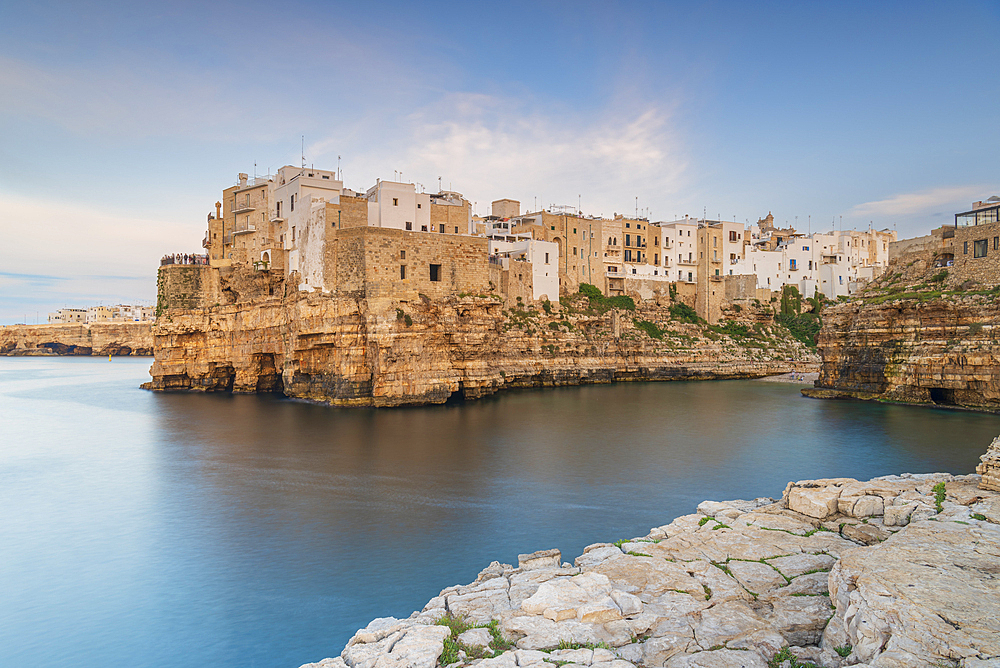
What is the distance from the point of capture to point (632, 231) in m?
63.8

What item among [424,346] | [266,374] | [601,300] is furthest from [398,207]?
[601,300]

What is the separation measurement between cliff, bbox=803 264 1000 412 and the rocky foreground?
2828 cm

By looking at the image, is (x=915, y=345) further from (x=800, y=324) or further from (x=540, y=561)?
(x=540, y=561)

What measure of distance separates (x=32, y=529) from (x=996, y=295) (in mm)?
43723

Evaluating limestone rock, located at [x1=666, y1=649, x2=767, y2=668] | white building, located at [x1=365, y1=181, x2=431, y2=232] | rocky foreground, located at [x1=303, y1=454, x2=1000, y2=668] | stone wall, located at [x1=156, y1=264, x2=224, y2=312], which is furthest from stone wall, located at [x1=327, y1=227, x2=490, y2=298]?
limestone rock, located at [x1=666, y1=649, x2=767, y2=668]

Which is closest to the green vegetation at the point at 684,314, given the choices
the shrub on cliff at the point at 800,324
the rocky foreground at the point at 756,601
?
the shrub on cliff at the point at 800,324

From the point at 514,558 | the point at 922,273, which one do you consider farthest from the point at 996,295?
the point at 514,558

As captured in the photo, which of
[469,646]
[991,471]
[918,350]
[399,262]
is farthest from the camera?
[399,262]

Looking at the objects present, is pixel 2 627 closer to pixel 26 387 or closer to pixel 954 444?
pixel 954 444

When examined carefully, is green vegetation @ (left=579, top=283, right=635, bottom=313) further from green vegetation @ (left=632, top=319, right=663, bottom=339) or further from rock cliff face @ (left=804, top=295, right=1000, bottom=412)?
rock cliff face @ (left=804, top=295, right=1000, bottom=412)

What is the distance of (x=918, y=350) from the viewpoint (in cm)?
3509

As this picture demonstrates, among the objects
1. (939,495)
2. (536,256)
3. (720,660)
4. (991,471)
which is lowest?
(720,660)

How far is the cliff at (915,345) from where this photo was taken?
32094 mm

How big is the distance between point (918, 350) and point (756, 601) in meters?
35.0
